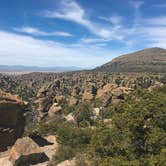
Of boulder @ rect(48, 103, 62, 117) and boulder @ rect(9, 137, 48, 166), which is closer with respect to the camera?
boulder @ rect(9, 137, 48, 166)

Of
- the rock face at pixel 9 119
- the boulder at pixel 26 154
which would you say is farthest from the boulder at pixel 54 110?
the boulder at pixel 26 154

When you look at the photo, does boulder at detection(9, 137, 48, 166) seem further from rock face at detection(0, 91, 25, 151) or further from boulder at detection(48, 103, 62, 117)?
boulder at detection(48, 103, 62, 117)

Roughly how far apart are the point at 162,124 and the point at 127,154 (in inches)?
179

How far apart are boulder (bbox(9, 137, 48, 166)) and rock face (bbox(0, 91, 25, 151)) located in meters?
7.83

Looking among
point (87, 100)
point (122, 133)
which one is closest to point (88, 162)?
point (122, 133)

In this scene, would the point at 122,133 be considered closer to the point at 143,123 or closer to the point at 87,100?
the point at 143,123

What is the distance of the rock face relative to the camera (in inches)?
1877

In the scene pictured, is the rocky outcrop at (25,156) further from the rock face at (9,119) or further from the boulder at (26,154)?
the rock face at (9,119)

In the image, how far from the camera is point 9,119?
159ft

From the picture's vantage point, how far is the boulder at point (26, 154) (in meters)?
39.2

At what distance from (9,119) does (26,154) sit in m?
10.6

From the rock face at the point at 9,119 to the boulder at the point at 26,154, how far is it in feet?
25.7

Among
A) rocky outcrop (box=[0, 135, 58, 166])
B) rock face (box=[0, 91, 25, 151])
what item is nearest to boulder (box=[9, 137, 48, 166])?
rocky outcrop (box=[0, 135, 58, 166])

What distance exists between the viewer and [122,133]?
26.5m
